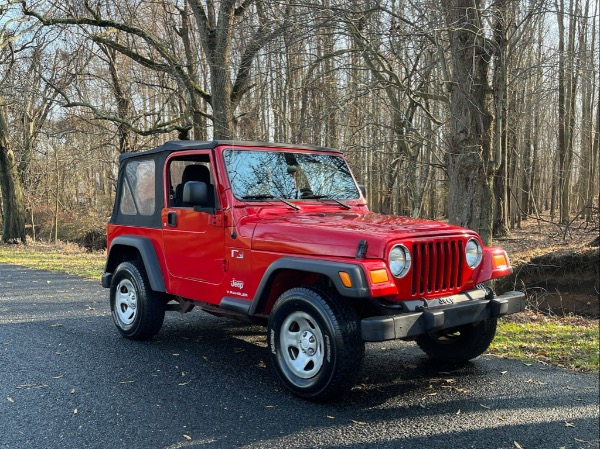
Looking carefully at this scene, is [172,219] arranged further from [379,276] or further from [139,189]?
[379,276]

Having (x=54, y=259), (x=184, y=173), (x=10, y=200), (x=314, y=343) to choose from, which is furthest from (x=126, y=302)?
(x=10, y=200)

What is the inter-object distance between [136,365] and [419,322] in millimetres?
2802

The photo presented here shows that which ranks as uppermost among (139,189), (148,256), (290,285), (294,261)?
(139,189)

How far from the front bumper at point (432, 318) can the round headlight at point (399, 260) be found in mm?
313

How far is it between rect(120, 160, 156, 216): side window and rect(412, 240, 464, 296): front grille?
120 inches

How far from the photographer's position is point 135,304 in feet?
19.7

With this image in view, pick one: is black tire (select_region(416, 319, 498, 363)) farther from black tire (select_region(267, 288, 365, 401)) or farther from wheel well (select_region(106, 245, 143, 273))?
wheel well (select_region(106, 245, 143, 273))

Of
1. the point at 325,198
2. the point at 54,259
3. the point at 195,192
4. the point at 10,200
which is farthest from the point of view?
the point at 10,200

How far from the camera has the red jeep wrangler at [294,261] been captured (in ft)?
12.9

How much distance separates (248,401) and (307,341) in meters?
0.65

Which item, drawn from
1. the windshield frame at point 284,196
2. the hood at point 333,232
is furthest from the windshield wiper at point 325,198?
the hood at point 333,232

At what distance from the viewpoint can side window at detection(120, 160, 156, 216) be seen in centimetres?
587

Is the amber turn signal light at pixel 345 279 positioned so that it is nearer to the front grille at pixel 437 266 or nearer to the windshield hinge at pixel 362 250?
the windshield hinge at pixel 362 250

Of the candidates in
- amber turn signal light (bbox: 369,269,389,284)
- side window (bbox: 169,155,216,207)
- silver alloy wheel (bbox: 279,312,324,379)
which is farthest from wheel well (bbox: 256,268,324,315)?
side window (bbox: 169,155,216,207)
